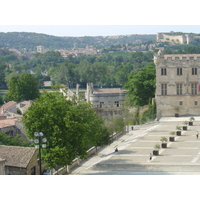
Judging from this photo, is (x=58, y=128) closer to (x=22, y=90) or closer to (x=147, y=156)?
(x=147, y=156)

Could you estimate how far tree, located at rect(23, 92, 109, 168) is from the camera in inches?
1246

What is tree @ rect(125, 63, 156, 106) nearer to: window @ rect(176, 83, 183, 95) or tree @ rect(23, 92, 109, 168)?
window @ rect(176, 83, 183, 95)

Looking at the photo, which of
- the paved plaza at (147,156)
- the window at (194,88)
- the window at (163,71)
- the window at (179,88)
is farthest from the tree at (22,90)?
the paved plaza at (147,156)

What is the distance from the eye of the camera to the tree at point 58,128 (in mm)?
31656

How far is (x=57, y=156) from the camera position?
3152cm

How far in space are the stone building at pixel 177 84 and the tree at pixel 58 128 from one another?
17972 millimetres

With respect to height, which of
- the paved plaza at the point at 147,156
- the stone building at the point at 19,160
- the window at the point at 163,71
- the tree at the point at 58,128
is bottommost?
the paved plaza at the point at 147,156

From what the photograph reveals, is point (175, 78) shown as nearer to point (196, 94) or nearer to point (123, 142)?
point (196, 94)

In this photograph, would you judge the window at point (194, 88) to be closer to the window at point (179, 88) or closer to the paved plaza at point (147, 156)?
the window at point (179, 88)

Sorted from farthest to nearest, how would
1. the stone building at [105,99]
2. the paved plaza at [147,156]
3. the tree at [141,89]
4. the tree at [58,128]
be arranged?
1. the stone building at [105,99]
2. the tree at [141,89]
3. the paved plaza at [147,156]
4. the tree at [58,128]

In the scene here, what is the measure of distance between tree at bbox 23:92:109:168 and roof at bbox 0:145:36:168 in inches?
49.0

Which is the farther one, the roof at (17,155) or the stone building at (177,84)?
the stone building at (177,84)

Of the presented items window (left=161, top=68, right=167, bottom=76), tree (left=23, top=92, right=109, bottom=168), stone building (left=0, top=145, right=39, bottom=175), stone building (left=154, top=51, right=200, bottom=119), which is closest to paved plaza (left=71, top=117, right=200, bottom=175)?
tree (left=23, top=92, right=109, bottom=168)

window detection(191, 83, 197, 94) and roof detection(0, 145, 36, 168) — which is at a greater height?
window detection(191, 83, 197, 94)
